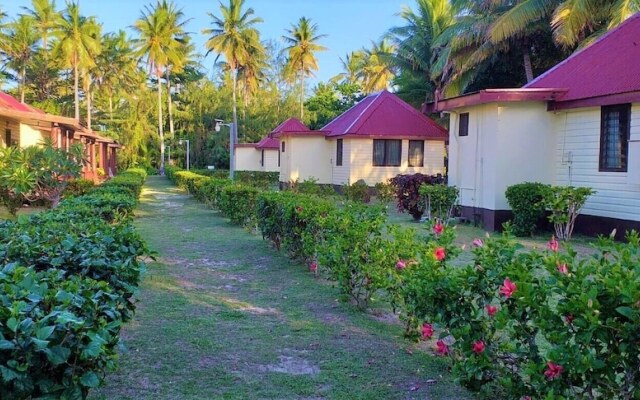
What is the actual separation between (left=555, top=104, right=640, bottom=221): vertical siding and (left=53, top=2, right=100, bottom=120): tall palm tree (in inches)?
1513

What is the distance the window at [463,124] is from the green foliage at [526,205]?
254 centimetres

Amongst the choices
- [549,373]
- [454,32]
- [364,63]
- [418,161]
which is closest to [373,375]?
[549,373]

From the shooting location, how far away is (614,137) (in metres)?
11.4

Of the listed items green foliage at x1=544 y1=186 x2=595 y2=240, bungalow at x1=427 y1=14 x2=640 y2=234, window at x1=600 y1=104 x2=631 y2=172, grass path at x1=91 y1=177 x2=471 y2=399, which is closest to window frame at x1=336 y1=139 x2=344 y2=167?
bungalow at x1=427 y1=14 x2=640 y2=234

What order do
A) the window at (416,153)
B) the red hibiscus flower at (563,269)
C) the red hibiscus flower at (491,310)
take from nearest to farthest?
the red hibiscus flower at (563,269) < the red hibiscus flower at (491,310) < the window at (416,153)

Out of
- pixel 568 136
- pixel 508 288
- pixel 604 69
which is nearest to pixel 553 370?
pixel 508 288

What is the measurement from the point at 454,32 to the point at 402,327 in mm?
22597

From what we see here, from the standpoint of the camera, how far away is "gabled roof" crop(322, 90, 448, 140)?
78.0ft

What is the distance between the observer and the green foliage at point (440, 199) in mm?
13836

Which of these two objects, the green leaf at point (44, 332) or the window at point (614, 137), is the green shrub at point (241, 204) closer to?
the window at point (614, 137)

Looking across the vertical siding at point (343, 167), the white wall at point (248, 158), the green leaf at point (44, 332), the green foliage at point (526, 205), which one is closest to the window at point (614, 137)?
the green foliage at point (526, 205)

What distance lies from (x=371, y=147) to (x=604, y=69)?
12.4 meters

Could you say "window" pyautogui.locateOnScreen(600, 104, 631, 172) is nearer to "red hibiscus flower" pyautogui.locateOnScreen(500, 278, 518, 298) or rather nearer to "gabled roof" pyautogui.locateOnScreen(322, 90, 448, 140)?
"red hibiscus flower" pyautogui.locateOnScreen(500, 278, 518, 298)

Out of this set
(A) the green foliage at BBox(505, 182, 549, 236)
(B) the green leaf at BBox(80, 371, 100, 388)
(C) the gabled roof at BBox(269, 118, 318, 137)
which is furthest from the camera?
(C) the gabled roof at BBox(269, 118, 318, 137)
